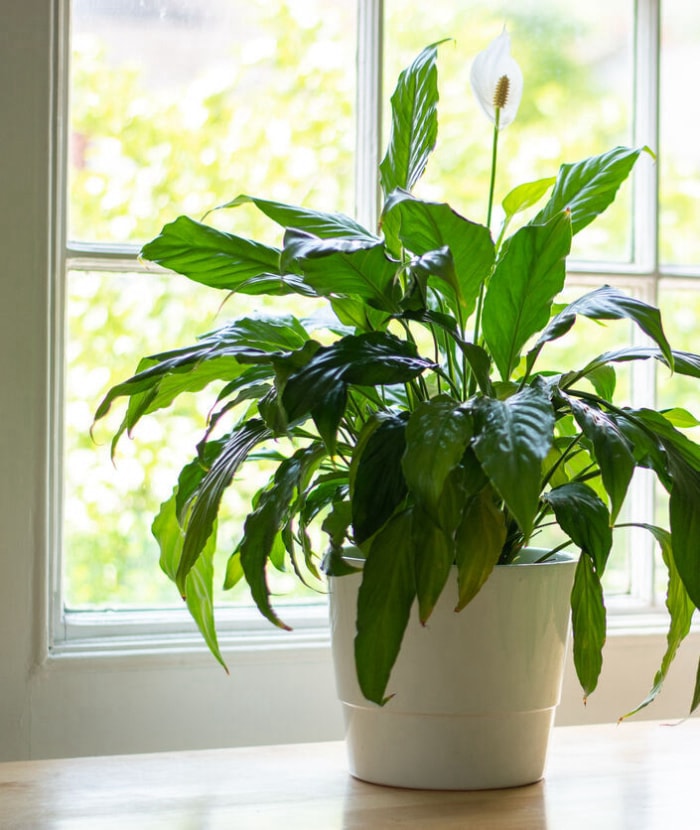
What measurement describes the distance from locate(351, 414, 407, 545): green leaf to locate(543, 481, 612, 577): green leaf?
14 cm

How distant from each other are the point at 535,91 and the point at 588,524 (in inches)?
31.4

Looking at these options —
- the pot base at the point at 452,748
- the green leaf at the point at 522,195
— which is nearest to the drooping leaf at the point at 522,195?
the green leaf at the point at 522,195

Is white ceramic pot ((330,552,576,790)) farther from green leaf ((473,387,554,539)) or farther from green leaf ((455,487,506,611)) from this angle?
green leaf ((473,387,554,539))

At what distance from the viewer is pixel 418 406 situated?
0.83m

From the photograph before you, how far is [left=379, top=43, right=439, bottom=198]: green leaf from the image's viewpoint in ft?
3.12

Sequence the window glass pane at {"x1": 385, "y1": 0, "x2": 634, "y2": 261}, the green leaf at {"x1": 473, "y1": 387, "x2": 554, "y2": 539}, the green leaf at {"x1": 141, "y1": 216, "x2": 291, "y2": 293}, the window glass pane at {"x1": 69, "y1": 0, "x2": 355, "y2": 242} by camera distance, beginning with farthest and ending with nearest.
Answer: the window glass pane at {"x1": 385, "y1": 0, "x2": 634, "y2": 261} → the window glass pane at {"x1": 69, "y1": 0, "x2": 355, "y2": 242} → the green leaf at {"x1": 141, "y1": 216, "x2": 291, "y2": 293} → the green leaf at {"x1": 473, "y1": 387, "x2": 554, "y2": 539}

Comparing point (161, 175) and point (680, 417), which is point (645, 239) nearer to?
point (680, 417)

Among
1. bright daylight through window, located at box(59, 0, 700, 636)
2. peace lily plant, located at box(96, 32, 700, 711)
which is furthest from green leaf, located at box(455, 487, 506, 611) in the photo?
bright daylight through window, located at box(59, 0, 700, 636)

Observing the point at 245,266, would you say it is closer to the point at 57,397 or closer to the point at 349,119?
the point at 57,397

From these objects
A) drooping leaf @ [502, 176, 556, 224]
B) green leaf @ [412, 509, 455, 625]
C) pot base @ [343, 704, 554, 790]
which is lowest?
pot base @ [343, 704, 554, 790]

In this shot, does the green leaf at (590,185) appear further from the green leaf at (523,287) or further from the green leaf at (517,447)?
the green leaf at (517,447)

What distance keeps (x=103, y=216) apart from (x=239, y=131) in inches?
8.1

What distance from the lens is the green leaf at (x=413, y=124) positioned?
3.12 ft

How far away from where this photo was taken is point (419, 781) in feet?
2.97
